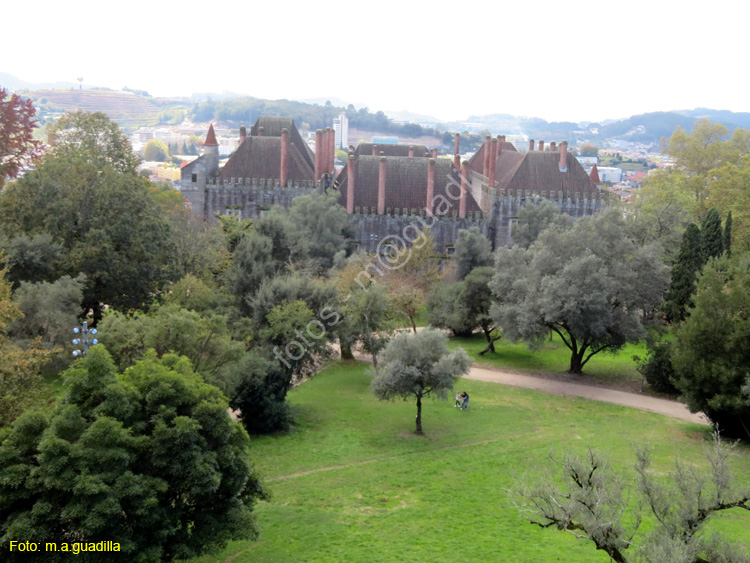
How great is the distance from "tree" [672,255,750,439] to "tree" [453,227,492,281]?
20.3 metres

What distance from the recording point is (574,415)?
31.9 m

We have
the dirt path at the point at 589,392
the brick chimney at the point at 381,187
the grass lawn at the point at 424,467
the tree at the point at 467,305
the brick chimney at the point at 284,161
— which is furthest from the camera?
the brick chimney at the point at 284,161

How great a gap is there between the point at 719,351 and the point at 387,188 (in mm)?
31330

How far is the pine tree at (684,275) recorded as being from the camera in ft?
130

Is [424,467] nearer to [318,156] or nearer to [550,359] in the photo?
[550,359]

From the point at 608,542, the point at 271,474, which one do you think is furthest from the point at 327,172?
the point at 608,542

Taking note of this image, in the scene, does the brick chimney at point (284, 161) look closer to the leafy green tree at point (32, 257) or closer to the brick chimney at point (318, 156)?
the brick chimney at point (318, 156)

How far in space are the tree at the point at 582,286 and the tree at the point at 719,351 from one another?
4.91 metres

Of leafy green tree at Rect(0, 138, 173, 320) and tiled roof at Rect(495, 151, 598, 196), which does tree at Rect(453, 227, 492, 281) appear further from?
leafy green tree at Rect(0, 138, 173, 320)

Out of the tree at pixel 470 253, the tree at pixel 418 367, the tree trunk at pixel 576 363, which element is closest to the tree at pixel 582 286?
the tree trunk at pixel 576 363

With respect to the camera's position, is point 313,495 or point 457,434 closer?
point 313,495

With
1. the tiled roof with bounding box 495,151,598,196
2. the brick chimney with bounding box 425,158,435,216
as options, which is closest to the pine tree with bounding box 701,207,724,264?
the tiled roof with bounding box 495,151,598,196

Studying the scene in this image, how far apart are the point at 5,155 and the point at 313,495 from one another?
80.1 ft

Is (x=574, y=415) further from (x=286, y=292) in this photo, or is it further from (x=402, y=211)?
(x=402, y=211)
